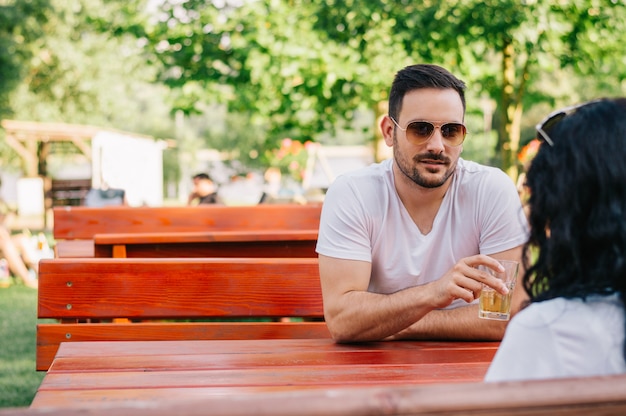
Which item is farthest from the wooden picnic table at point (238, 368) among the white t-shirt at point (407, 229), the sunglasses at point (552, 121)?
the sunglasses at point (552, 121)

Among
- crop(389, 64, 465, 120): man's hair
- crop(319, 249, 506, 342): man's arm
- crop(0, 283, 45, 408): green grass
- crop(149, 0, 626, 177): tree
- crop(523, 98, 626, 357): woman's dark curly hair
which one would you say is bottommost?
crop(0, 283, 45, 408): green grass

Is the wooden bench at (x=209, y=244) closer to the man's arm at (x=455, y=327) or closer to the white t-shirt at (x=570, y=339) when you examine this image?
the man's arm at (x=455, y=327)

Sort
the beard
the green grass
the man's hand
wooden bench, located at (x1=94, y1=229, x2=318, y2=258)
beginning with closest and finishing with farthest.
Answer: the man's hand < the beard < wooden bench, located at (x1=94, y1=229, x2=318, y2=258) < the green grass

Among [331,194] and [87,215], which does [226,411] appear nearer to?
[331,194]

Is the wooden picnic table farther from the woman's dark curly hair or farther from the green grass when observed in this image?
the green grass

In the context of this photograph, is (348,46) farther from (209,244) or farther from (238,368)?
(238,368)

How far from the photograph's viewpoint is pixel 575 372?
1461mm

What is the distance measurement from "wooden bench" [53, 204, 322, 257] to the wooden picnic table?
3.39 meters

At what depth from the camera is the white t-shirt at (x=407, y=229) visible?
116 inches

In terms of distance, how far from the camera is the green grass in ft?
17.4

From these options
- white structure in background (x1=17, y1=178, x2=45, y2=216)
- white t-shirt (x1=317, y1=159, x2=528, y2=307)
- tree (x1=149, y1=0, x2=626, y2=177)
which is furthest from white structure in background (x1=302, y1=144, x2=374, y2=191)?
white structure in background (x1=17, y1=178, x2=45, y2=216)

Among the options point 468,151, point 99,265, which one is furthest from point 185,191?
point 99,265

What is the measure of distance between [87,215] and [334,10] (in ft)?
13.3

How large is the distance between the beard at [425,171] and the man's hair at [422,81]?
0.25 metres
